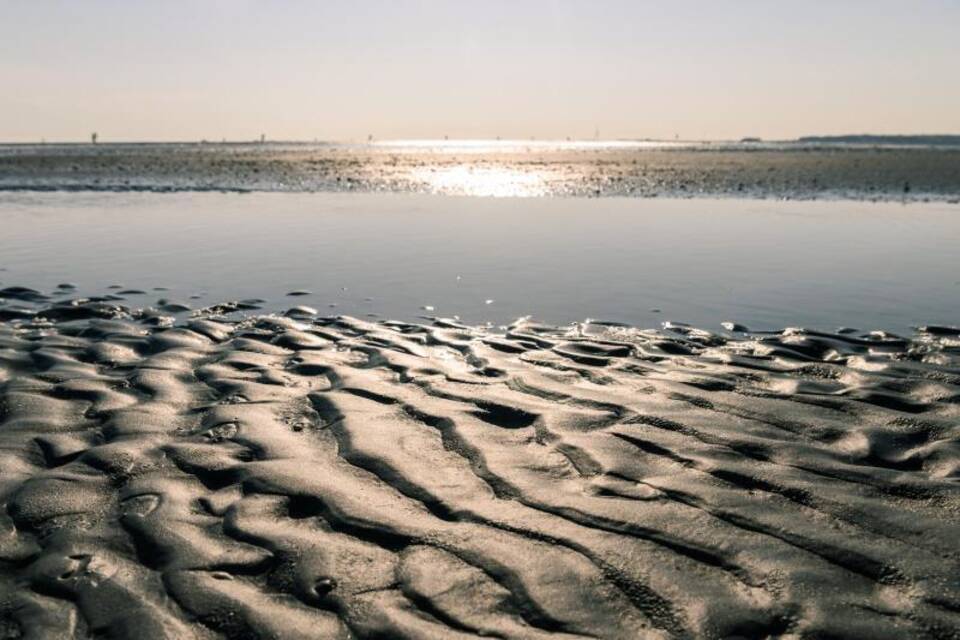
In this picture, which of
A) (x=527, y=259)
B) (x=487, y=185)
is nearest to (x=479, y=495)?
(x=527, y=259)

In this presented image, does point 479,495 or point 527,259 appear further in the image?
point 527,259

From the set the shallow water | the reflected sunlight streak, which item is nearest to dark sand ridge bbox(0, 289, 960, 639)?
the shallow water

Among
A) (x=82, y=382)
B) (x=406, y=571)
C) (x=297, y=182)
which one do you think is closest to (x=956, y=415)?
(x=406, y=571)

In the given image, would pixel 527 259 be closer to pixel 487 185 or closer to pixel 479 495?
pixel 479 495

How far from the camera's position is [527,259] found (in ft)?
56.1

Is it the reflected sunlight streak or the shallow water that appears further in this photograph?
the reflected sunlight streak

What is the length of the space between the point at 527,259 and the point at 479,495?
12.3m

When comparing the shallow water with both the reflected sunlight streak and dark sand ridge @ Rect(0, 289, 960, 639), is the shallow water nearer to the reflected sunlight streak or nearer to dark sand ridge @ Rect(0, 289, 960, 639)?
dark sand ridge @ Rect(0, 289, 960, 639)

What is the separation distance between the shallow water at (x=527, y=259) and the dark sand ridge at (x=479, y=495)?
11.2 feet

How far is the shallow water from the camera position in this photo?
12062 millimetres

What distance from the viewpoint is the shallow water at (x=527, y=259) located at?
12.1m

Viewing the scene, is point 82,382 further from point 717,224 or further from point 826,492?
point 717,224

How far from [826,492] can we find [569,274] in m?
10.2

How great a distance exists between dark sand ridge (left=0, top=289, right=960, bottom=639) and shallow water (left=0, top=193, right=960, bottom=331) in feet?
11.2
